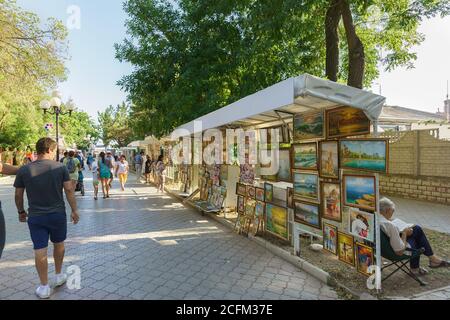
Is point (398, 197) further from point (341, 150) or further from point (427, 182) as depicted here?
point (341, 150)

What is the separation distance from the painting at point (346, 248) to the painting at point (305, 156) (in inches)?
42.9

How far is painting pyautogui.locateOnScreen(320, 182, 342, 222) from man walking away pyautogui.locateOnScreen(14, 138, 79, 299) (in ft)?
11.3

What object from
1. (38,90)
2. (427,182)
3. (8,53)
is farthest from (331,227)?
(38,90)

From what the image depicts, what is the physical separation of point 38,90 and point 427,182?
52.6 feet

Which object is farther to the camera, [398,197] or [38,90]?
[38,90]

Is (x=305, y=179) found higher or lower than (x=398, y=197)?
higher

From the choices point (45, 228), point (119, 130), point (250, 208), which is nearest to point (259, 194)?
point (250, 208)

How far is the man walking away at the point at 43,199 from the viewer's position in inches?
148

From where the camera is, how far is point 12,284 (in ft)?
14.0

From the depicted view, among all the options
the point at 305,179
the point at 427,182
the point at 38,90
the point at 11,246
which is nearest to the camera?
the point at 305,179

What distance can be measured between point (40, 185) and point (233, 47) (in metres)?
9.61

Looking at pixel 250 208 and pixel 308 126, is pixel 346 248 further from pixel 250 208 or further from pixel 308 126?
pixel 250 208

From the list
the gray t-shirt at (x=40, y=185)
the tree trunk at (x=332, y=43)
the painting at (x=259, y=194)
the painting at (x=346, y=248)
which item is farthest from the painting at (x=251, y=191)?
the gray t-shirt at (x=40, y=185)
